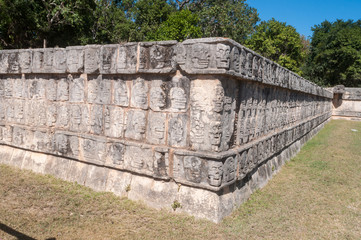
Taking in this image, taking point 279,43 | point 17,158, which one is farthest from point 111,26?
point 17,158

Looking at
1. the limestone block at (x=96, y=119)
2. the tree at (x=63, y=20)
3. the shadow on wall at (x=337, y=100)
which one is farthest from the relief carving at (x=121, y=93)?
the shadow on wall at (x=337, y=100)

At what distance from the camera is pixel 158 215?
3.38 metres

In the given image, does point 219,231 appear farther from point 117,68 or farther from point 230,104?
point 117,68

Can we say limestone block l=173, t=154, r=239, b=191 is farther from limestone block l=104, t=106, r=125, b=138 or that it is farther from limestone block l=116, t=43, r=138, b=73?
limestone block l=116, t=43, r=138, b=73

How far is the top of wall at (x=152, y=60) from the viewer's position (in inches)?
124

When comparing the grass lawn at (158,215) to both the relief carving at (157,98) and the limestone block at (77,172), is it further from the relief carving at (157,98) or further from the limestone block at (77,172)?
the relief carving at (157,98)

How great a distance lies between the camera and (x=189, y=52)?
3248 millimetres

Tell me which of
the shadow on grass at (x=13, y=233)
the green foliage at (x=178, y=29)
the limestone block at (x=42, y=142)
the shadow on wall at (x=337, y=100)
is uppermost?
the green foliage at (x=178, y=29)

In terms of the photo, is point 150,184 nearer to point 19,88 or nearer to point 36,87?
point 36,87

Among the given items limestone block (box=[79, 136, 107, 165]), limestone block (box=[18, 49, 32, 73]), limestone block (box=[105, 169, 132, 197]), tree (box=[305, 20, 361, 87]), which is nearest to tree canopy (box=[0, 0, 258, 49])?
limestone block (box=[18, 49, 32, 73])

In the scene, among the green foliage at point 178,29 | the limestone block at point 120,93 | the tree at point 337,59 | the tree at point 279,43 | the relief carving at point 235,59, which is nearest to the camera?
the relief carving at point 235,59

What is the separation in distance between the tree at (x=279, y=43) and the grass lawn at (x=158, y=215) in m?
22.0

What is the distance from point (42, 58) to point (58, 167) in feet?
5.92

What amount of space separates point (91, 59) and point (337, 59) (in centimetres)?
2907
